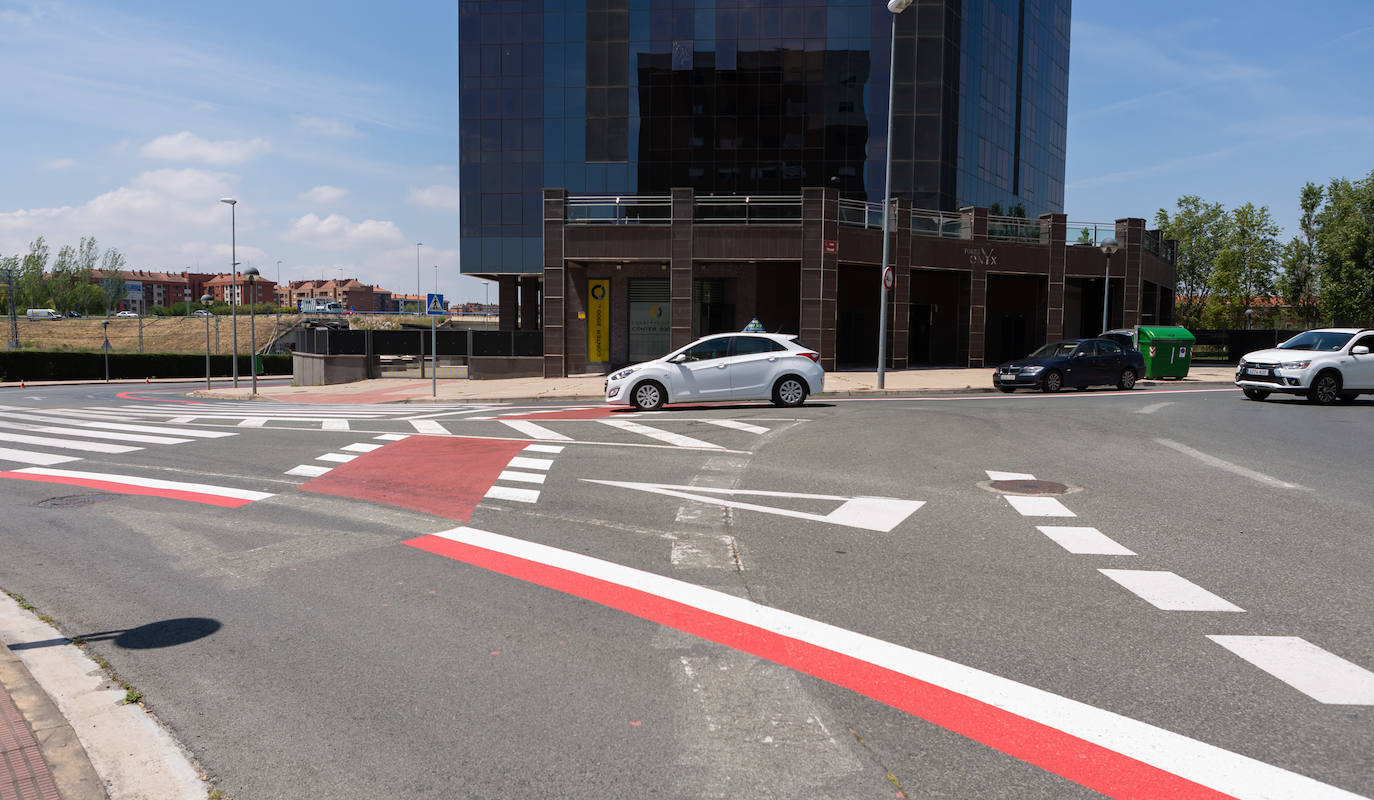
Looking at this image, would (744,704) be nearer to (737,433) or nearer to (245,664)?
(245,664)

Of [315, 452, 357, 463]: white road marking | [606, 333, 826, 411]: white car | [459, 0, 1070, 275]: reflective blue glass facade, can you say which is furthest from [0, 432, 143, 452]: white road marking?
[459, 0, 1070, 275]: reflective blue glass facade

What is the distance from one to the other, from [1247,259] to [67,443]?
74.5 meters

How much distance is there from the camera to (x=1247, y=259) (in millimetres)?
64500

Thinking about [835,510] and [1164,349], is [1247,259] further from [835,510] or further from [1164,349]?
[835,510]

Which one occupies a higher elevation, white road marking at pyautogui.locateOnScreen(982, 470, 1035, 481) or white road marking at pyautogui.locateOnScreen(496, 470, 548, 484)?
white road marking at pyautogui.locateOnScreen(982, 470, 1035, 481)

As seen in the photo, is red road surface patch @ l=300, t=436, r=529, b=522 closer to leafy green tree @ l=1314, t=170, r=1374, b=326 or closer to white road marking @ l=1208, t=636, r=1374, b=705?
white road marking @ l=1208, t=636, r=1374, b=705

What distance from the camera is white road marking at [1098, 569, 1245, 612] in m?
5.23

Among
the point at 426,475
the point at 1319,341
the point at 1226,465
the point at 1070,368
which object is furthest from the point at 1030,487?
the point at 1070,368

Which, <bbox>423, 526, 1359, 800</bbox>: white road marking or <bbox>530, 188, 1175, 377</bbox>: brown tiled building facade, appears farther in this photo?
<bbox>530, 188, 1175, 377</bbox>: brown tiled building facade

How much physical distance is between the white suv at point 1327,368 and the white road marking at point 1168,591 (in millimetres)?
16713

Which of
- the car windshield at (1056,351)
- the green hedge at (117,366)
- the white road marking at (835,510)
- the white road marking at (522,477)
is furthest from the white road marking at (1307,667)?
the green hedge at (117,366)

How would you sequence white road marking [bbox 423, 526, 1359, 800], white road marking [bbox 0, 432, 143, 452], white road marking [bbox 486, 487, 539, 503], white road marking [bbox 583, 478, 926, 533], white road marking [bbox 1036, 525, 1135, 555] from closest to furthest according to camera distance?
white road marking [bbox 423, 526, 1359, 800], white road marking [bbox 1036, 525, 1135, 555], white road marking [bbox 583, 478, 926, 533], white road marking [bbox 486, 487, 539, 503], white road marking [bbox 0, 432, 143, 452]

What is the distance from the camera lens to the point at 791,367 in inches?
696

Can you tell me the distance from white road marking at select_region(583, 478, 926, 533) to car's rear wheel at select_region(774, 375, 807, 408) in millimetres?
8728
